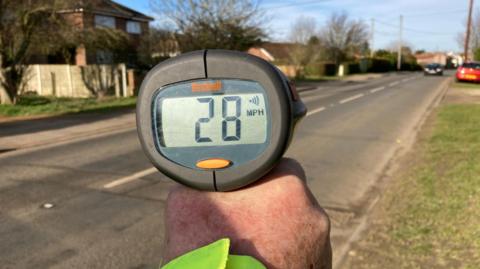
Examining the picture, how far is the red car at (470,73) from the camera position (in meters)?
25.4

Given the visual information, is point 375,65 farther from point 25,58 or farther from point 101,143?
point 101,143

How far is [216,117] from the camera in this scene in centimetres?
112

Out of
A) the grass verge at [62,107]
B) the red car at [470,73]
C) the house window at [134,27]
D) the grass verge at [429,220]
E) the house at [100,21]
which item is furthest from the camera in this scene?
the house window at [134,27]

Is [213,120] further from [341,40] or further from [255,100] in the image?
[341,40]

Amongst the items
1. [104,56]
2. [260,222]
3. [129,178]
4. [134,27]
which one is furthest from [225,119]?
[134,27]

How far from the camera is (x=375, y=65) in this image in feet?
184

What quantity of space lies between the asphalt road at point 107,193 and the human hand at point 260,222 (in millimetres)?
2572

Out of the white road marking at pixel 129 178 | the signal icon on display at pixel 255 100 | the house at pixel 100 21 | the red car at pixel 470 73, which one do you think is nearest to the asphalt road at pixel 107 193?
the white road marking at pixel 129 178

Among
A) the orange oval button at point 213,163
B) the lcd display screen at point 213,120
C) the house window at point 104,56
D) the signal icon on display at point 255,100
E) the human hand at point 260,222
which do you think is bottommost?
the human hand at point 260,222

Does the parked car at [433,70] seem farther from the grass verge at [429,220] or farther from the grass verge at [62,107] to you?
the grass verge at [429,220]

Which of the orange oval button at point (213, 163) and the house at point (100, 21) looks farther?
the house at point (100, 21)

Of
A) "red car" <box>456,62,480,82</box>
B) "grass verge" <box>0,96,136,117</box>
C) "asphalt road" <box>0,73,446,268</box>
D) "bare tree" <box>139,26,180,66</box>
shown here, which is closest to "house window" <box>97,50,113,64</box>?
"bare tree" <box>139,26,180,66</box>

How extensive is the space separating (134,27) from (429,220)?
3442 centimetres

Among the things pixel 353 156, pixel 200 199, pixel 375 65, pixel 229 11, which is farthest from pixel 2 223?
pixel 375 65
